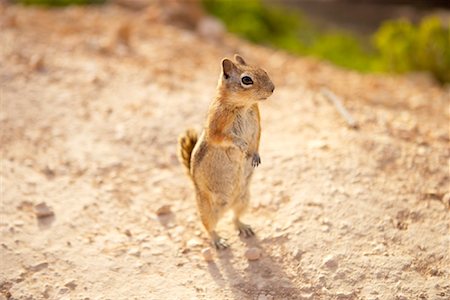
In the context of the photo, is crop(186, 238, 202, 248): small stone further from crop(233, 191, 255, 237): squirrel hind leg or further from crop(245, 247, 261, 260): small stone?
crop(245, 247, 261, 260): small stone

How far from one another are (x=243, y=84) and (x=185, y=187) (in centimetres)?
168

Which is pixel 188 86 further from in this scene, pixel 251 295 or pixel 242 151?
pixel 251 295

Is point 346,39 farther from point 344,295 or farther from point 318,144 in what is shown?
point 344,295

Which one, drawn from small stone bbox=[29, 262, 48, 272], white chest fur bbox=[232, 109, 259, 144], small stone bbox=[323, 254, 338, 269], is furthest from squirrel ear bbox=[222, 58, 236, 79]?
small stone bbox=[29, 262, 48, 272]

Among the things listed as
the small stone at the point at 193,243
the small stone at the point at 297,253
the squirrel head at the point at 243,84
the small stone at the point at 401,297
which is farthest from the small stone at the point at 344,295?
the squirrel head at the point at 243,84

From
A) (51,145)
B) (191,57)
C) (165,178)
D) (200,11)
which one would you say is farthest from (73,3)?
(165,178)

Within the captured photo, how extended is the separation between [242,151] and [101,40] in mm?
4759

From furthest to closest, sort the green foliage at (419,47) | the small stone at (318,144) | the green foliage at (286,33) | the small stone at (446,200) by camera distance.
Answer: the green foliage at (286,33) → the green foliage at (419,47) → the small stone at (318,144) → the small stone at (446,200)

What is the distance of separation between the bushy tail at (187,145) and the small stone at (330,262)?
4.07ft

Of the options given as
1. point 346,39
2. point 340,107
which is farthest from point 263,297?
point 346,39

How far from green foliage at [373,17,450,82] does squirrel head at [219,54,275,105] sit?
5.26 metres

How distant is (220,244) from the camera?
4.84 meters

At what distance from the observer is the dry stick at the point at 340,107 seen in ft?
20.1

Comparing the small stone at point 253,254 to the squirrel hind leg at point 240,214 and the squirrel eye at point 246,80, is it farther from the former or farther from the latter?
the squirrel eye at point 246,80
